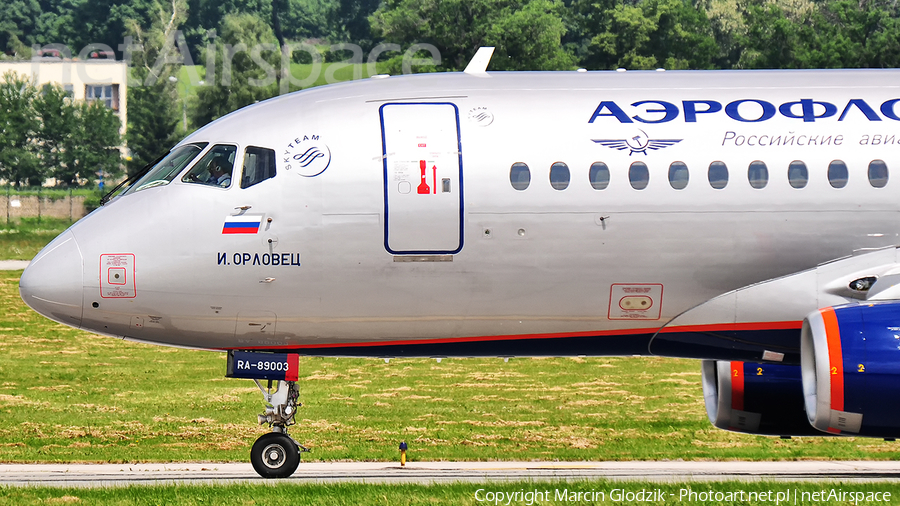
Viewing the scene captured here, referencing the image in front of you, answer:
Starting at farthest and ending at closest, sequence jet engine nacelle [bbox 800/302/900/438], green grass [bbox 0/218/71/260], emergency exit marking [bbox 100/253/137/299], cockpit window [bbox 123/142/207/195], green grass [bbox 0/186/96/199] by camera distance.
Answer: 1. green grass [bbox 0/186/96/199]
2. green grass [bbox 0/218/71/260]
3. cockpit window [bbox 123/142/207/195]
4. emergency exit marking [bbox 100/253/137/299]
5. jet engine nacelle [bbox 800/302/900/438]

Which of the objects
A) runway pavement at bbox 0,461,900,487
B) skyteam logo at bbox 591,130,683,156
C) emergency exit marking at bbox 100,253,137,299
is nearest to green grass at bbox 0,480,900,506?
runway pavement at bbox 0,461,900,487

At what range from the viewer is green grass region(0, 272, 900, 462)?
24.4m

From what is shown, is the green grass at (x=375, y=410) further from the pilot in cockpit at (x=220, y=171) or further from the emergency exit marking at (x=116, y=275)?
the pilot in cockpit at (x=220, y=171)

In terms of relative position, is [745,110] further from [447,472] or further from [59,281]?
[59,281]

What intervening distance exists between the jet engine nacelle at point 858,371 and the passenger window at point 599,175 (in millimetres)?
3444

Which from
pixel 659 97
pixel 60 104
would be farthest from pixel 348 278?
pixel 60 104

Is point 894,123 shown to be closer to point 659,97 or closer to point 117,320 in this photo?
point 659,97

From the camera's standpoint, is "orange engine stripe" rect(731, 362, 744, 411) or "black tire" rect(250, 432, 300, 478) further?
"orange engine stripe" rect(731, 362, 744, 411)

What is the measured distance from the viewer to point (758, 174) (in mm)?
17312

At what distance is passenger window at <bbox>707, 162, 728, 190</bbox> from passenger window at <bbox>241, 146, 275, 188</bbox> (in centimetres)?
609

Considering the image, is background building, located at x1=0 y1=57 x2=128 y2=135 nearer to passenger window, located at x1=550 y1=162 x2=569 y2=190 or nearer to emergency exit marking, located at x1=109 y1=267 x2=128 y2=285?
emergency exit marking, located at x1=109 y1=267 x2=128 y2=285

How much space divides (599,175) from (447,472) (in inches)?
242

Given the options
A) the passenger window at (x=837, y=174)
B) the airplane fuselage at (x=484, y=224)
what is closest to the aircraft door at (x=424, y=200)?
the airplane fuselage at (x=484, y=224)

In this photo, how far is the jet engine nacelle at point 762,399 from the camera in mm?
19766
